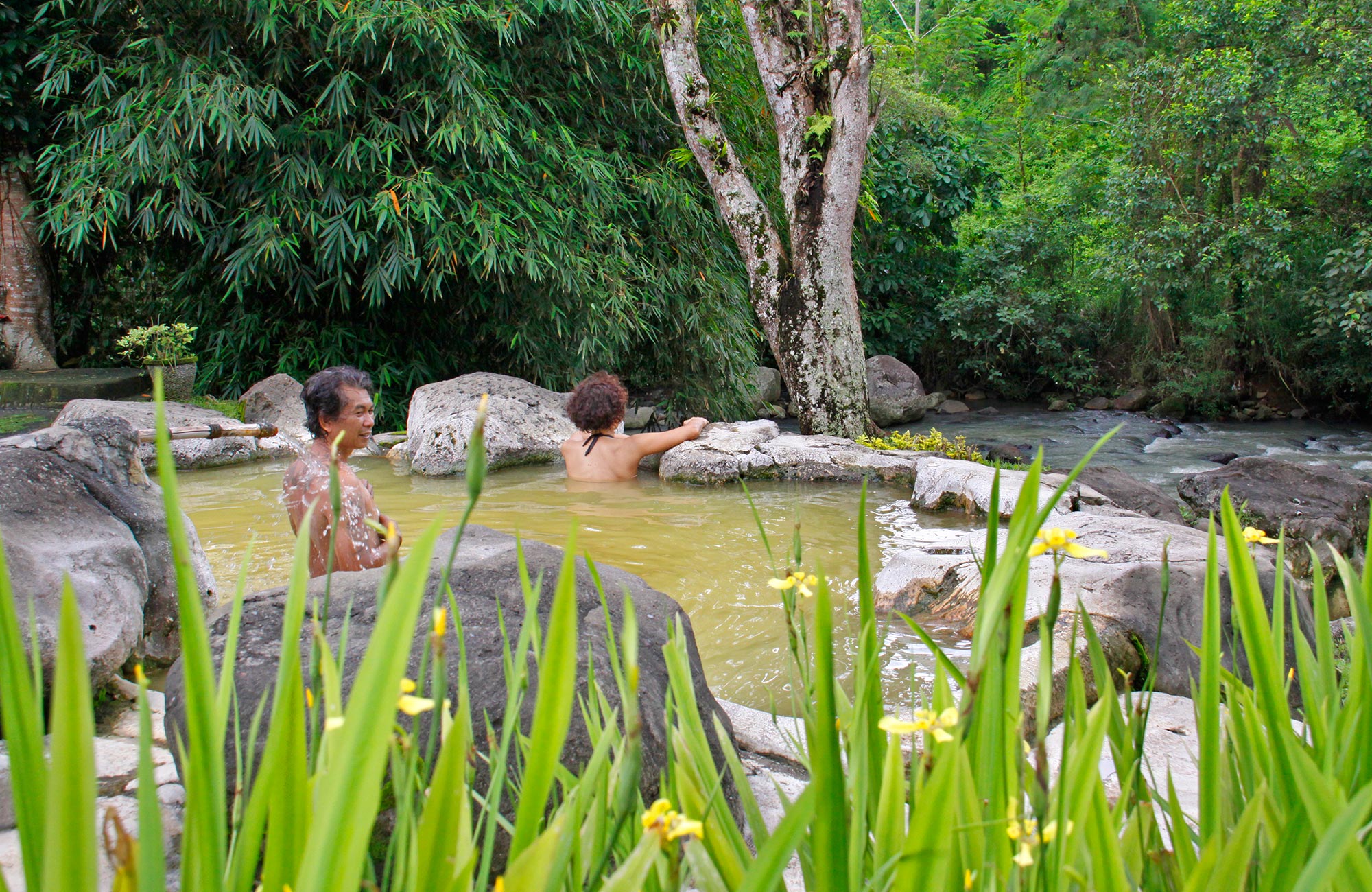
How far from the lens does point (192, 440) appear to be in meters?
7.52

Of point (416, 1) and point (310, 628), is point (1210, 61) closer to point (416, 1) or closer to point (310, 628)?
point (416, 1)

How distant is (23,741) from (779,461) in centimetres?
688

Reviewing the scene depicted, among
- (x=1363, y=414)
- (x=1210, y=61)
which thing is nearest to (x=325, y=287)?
(x=1210, y=61)

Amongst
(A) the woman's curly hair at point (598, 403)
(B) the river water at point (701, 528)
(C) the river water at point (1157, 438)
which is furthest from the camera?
(C) the river water at point (1157, 438)

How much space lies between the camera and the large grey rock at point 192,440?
756 centimetres

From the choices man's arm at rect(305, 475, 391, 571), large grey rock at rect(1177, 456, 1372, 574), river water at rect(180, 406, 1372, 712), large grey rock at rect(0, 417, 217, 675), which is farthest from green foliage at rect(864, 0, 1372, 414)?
large grey rock at rect(0, 417, 217, 675)

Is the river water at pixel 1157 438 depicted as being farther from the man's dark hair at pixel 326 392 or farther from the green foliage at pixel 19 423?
the green foliage at pixel 19 423

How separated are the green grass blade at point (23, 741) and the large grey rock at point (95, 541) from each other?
182 centimetres

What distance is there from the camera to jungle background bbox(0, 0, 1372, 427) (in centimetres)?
841

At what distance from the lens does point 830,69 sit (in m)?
8.31

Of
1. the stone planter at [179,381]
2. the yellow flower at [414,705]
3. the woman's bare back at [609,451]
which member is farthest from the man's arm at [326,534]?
the stone planter at [179,381]

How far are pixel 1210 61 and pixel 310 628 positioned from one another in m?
12.3

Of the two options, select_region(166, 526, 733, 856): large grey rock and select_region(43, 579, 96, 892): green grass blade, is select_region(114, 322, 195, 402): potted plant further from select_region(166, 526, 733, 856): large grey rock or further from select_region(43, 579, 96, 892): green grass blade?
select_region(43, 579, 96, 892): green grass blade

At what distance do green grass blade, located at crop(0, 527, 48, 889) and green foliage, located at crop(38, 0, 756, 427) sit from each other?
820cm
